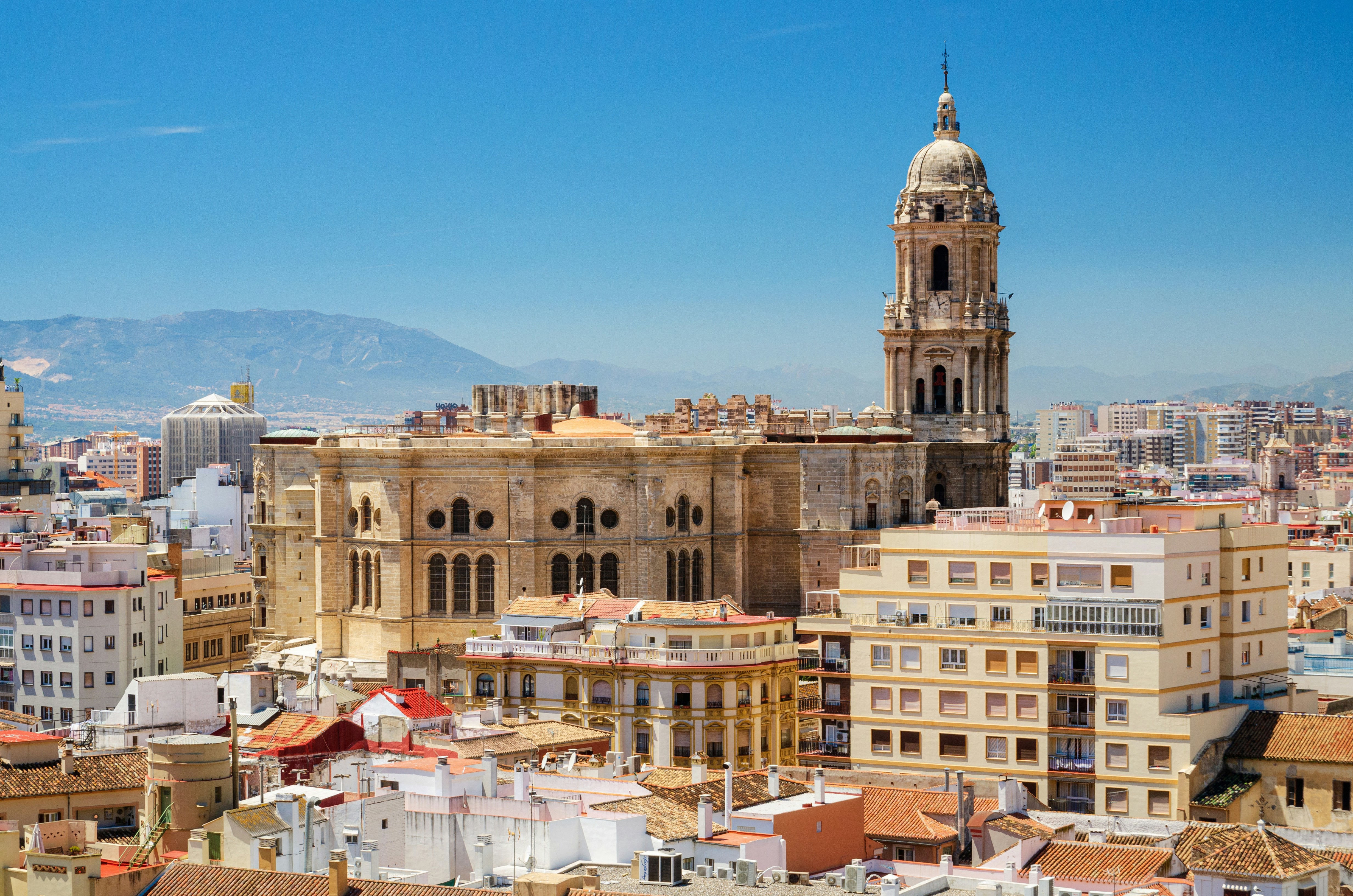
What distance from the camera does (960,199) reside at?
102 m

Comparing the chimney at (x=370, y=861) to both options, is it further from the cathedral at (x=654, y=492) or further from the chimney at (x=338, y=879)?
the cathedral at (x=654, y=492)

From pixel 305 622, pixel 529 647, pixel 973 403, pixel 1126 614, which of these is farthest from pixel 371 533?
pixel 1126 614

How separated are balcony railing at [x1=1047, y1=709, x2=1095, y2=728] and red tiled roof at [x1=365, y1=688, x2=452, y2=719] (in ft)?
55.9

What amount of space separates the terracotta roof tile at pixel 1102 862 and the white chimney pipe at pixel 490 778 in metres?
10.8

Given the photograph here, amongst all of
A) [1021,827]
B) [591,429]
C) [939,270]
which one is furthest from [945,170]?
[1021,827]

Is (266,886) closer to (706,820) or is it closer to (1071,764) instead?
(706,820)

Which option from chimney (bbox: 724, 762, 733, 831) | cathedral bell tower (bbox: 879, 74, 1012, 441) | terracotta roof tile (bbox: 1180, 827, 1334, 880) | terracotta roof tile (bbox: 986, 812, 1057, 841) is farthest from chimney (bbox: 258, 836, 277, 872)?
cathedral bell tower (bbox: 879, 74, 1012, 441)

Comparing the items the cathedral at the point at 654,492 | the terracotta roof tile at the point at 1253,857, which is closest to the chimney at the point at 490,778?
the terracotta roof tile at the point at 1253,857

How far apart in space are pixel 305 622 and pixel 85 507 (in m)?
62.7

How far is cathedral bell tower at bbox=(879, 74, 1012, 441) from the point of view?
333 ft

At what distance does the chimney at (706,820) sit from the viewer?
41875 millimetres

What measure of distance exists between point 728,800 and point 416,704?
24.7 metres

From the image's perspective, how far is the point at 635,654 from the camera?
6706 centimetres

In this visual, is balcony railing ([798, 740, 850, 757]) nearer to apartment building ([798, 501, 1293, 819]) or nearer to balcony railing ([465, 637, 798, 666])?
apartment building ([798, 501, 1293, 819])
